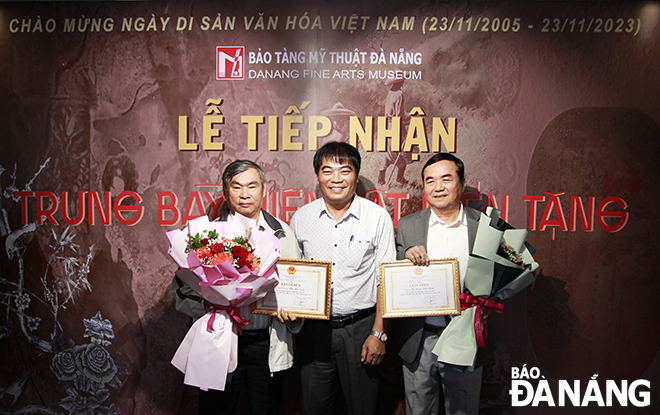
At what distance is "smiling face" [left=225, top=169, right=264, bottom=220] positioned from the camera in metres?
2.15

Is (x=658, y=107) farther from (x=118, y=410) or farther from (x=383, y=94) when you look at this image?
(x=118, y=410)

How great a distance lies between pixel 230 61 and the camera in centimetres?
272

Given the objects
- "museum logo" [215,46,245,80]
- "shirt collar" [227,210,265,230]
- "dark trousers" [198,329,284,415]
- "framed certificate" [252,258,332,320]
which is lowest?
"dark trousers" [198,329,284,415]

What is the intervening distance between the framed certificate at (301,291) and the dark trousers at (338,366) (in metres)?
0.19

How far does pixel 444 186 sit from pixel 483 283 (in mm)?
573

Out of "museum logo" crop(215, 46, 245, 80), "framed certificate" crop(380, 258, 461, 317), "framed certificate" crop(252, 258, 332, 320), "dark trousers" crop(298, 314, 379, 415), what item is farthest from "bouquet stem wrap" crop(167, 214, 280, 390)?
"museum logo" crop(215, 46, 245, 80)

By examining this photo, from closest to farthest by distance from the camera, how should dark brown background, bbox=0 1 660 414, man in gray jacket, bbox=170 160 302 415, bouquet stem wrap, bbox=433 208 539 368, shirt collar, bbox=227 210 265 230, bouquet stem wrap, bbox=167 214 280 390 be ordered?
bouquet stem wrap, bbox=167 214 280 390 < bouquet stem wrap, bbox=433 208 539 368 < man in gray jacket, bbox=170 160 302 415 < shirt collar, bbox=227 210 265 230 < dark brown background, bbox=0 1 660 414

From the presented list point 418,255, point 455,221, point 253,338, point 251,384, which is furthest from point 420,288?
point 251,384

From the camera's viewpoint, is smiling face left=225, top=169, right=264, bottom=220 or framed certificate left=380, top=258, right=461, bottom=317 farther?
smiling face left=225, top=169, right=264, bottom=220

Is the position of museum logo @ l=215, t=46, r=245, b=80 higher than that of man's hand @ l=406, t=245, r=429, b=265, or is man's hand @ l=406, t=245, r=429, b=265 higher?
museum logo @ l=215, t=46, r=245, b=80

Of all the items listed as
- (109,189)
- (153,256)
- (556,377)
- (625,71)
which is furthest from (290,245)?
(625,71)

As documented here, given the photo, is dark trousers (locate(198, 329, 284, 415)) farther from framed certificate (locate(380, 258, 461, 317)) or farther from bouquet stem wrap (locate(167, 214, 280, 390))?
framed certificate (locate(380, 258, 461, 317))

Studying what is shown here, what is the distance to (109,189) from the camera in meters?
2.77

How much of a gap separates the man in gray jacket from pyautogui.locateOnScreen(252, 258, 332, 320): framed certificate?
0.35 ft
